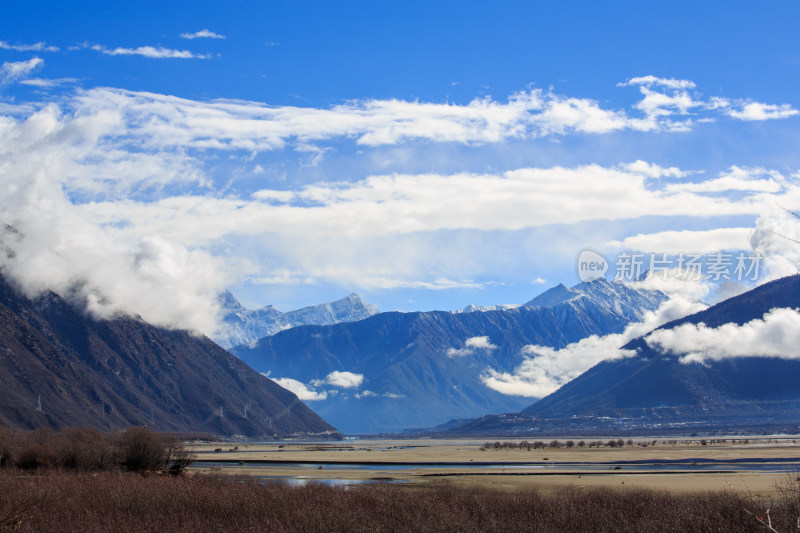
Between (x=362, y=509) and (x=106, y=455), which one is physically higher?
(x=106, y=455)

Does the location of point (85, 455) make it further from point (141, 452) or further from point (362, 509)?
point (362, 509)

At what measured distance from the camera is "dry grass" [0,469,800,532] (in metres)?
55.0

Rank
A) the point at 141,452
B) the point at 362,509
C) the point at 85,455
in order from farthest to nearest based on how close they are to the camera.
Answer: the point at 141,452 → the point at 85,455 → the point at 362,509

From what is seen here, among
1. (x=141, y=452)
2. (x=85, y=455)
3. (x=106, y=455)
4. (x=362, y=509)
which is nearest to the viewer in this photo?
(x=362, y=509)

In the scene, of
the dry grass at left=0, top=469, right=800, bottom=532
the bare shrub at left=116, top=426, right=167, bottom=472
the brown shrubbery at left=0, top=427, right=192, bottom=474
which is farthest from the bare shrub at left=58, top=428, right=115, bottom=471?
the dry grass at left=0, top=469, right=800, bottom=532

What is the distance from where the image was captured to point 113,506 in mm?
66188

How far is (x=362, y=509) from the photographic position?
63.1m

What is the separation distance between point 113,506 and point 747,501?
52513 millimetres

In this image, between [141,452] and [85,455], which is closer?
[85,455]

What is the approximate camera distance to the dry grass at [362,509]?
5500 cm

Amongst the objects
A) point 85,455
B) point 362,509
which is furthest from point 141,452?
point 362,509

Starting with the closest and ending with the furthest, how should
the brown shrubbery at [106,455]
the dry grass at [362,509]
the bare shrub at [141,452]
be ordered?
the dry grass at [362,509], the brown shrubbery at [106,455], the bare shrub at [141,452]

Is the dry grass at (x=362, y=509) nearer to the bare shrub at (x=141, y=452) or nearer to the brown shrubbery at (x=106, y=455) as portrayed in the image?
the brown shrubbery at (x=106, y=455)

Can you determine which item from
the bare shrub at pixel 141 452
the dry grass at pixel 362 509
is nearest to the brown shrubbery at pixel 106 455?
the bare shrub at pixel 141 452
